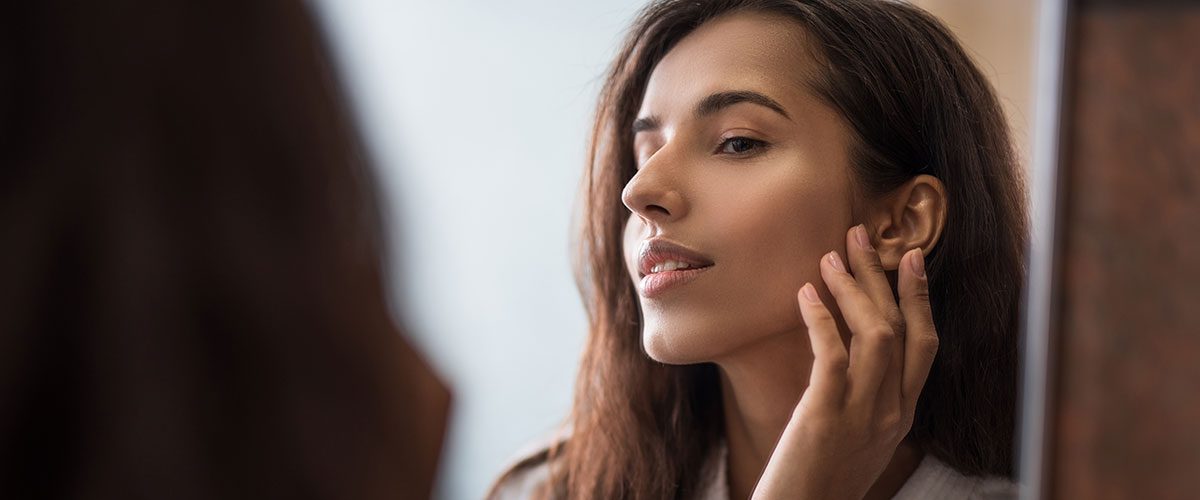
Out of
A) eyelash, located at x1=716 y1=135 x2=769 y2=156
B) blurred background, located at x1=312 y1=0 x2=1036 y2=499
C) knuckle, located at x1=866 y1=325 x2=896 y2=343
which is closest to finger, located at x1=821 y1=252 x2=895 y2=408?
knuckle, located at x1=866 y1=325 x2=896 y2=343

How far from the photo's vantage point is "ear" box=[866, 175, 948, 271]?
0.69 metres

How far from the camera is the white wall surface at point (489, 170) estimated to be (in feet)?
3.54

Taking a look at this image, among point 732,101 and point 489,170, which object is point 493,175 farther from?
point 732,101

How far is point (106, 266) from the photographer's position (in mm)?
393

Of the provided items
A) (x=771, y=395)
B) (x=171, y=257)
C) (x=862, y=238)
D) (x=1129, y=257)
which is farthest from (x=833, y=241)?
(x=171, y=257)

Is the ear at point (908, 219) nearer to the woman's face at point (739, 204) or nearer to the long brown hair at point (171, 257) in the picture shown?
the woman's face at point (739, 204)

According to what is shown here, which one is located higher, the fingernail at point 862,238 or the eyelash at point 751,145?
the eyelash at point 751,145

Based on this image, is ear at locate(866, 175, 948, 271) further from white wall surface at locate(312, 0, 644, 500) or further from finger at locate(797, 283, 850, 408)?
white wall surface at locate(312, 0, 644, 500)

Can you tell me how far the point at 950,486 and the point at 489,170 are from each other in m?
0.60

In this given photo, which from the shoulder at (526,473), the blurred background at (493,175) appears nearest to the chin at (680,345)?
the shoulder at (526,473)

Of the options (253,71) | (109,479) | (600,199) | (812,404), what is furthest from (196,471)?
(600,199)

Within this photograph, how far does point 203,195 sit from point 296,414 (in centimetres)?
9

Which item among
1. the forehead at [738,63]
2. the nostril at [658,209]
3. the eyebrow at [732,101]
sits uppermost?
the forehead at [738,63]

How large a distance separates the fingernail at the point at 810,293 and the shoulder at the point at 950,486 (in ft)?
0.51
